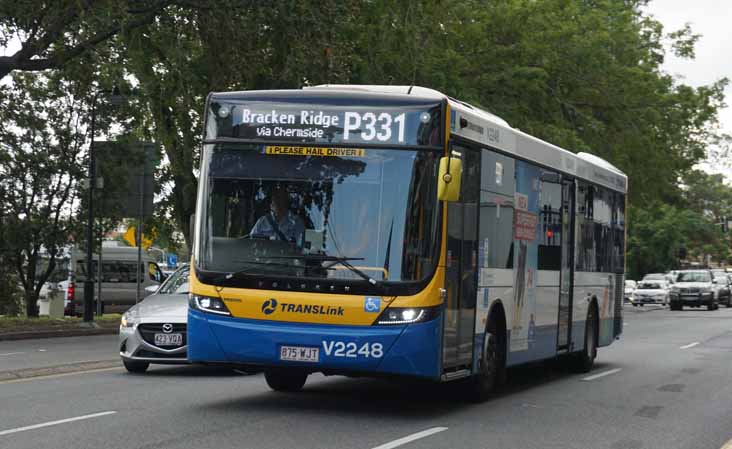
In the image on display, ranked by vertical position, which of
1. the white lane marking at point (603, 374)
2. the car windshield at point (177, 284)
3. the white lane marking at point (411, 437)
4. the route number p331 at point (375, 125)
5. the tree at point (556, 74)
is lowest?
the white lane marking at point (411, 437)

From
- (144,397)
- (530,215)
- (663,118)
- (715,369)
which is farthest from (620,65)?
(144,397)

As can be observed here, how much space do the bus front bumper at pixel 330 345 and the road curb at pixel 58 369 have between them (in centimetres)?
460

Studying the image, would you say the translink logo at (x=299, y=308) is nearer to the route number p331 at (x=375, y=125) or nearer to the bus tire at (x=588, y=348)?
the route number p331 at (x=375, y=125)

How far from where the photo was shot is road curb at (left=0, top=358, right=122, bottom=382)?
1619 cm

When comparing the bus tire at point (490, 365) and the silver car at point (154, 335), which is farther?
the silver car at point (154, 335)

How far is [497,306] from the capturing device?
1455 centimetres

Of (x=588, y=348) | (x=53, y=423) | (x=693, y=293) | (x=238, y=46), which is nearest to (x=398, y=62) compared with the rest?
(x=238, y=46)

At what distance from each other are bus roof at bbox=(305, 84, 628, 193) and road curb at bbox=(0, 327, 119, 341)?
12313 millimetres

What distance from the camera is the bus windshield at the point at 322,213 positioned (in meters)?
12.1

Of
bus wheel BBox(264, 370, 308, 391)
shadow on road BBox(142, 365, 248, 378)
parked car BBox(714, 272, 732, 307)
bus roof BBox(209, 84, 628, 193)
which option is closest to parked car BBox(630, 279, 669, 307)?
parked car BBox(714, 272, 732, 307)

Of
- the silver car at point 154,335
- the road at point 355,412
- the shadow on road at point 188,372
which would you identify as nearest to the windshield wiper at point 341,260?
the road at point 355,412

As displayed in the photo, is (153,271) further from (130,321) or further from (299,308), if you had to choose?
(299,308)

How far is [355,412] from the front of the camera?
12.8 metres

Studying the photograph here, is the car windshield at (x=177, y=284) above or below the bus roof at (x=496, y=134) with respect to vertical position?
below
